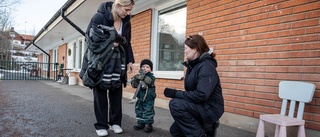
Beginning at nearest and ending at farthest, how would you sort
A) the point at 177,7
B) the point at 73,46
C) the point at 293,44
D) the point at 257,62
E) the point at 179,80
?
the point at 293,44 < the point at 257,62 < the point at 179,80 < the point at 177,7 < the point at 73,46

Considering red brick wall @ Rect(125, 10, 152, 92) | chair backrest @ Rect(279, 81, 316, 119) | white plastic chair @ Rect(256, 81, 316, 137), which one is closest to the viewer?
white plastic chair @ Rect(256, 81, 316, 137)

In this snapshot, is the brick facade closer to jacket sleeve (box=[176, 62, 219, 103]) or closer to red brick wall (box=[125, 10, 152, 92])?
jacket sleeve (box=[176, 62, 219, 103])

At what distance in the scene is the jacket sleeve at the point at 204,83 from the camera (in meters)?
1.94

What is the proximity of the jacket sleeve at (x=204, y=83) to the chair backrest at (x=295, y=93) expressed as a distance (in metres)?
1.03

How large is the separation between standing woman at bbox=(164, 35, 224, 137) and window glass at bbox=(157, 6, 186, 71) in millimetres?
2353

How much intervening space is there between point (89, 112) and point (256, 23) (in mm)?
3213

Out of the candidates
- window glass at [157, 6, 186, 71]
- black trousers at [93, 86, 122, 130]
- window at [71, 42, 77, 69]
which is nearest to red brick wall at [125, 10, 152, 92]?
window glass at [157, 6, 186, 71]

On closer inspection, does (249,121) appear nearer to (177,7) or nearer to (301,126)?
(301,126)

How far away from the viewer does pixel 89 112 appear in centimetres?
403

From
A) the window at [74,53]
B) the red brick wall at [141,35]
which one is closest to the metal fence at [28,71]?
the window at [74,53]

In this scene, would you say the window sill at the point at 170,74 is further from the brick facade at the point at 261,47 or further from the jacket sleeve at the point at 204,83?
the jacket sleeve at the point at 204,83

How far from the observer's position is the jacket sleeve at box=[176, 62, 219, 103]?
1.94 m

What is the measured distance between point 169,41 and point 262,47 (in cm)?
249

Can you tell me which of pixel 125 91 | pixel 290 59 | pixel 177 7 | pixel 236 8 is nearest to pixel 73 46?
pixel 125 91
